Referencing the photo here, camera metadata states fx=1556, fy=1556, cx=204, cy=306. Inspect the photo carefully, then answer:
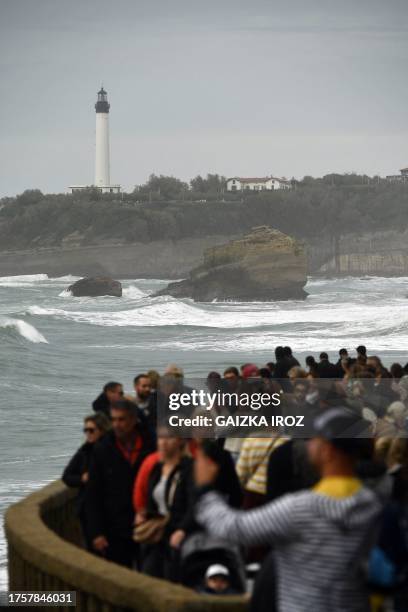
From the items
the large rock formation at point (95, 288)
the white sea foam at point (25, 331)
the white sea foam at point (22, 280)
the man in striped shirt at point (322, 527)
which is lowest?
the white sea foam at point (22, 280)

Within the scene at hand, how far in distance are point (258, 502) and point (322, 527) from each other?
2.53 metres

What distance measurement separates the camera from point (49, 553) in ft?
21.2

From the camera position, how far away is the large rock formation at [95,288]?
106 m

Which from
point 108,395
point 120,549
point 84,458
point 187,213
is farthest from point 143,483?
point 187,213

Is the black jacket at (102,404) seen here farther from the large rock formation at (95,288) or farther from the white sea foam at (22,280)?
the white sea foam at (22,280)

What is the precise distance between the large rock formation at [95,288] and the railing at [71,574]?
98433mm

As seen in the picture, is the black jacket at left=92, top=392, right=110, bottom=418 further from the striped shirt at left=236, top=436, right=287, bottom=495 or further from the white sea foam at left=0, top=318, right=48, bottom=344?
the white sea foam at left=0, top=318, right=48, bottom=344

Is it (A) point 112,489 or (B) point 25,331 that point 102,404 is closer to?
(A) point 112,489

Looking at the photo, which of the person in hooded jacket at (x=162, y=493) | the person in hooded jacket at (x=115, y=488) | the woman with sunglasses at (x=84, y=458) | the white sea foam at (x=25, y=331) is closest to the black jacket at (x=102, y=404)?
the woman with sunglasses at (x=84, y=458)

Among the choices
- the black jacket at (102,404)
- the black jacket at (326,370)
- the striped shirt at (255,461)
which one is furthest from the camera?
the black jacket at (326,370)

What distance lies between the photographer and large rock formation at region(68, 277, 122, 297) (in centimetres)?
10644

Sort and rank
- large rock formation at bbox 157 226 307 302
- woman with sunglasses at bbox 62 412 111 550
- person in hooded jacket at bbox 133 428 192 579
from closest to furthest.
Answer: person in hooded jacket at bbox 133 428 192 579, woman with sunglasses at bbox 62 412 111 550, large rock formation at bbox 157 226 307 302

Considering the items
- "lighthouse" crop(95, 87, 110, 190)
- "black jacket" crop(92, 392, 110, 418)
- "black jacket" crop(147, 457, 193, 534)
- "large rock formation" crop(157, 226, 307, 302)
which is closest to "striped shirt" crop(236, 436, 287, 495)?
"black jacket" crop(147, 457, 193, 534)

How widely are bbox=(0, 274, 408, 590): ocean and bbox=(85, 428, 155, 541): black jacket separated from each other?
158 inches
